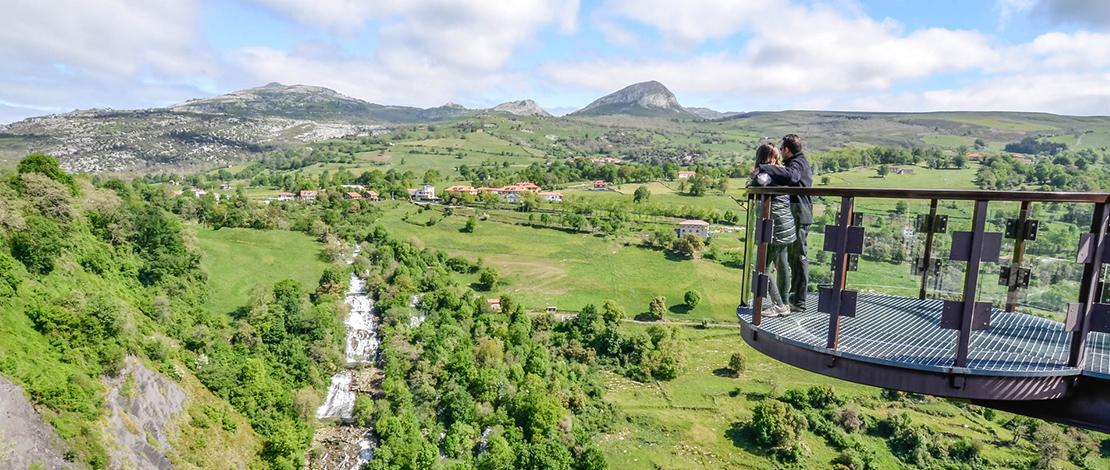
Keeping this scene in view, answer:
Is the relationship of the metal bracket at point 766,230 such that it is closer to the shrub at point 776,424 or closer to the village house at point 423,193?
the shrub at point 776,424

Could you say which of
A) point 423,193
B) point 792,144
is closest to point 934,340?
point 792,144

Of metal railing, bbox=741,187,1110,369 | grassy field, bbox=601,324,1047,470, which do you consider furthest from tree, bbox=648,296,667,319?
metal railing, bbox=741,187,1110,369

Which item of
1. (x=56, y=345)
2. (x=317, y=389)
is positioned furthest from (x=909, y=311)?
(x=317, y=389)

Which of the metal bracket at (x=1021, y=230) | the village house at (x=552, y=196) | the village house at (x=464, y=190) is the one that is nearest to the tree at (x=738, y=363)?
the metal bracket at (x=1021, y=230)

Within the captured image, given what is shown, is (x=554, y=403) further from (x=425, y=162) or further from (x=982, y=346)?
(x=425, y=162)

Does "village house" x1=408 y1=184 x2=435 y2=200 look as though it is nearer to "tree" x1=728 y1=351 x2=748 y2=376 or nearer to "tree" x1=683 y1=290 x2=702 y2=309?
"tree" x1=683 y1=290 x2=702 y2=309

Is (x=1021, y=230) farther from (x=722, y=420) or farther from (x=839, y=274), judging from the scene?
(x=722, y=420)

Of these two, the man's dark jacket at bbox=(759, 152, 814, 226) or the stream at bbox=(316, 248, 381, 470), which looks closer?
the man's dark jacket at bbox=(759, 152, 814, 226)
